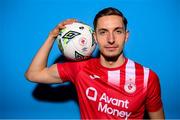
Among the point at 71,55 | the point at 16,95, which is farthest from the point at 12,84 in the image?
the point at 71,55

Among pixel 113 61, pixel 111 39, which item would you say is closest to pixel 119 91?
pixel 113 61

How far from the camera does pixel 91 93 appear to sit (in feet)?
4.86

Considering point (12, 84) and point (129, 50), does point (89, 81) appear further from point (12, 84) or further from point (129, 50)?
point (12, 84)

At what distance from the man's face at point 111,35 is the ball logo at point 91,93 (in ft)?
0.76

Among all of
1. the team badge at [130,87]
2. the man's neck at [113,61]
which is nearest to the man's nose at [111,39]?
the man's neck at [113,61]

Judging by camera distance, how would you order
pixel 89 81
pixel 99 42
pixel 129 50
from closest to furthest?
pixel 99 42, pixel 89 81, pixel 129 50

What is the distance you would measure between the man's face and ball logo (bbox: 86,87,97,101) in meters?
0.23

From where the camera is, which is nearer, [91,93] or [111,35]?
[111,35]

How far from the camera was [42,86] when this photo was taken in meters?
1.95

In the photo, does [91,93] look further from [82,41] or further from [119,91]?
[82,41]

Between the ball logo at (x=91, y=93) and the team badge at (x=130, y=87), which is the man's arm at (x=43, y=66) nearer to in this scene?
the ball logo at (x=91, y=93)

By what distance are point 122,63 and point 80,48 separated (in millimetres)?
256

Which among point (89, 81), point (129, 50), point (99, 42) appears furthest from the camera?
point (129, 50)

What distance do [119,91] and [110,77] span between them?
9 cm
